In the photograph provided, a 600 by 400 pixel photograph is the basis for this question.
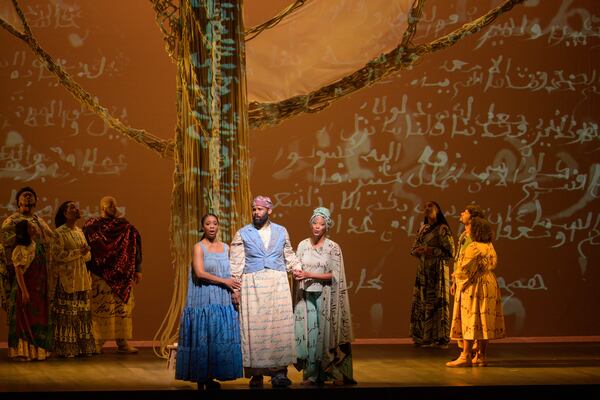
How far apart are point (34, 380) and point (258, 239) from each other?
1.64 meters

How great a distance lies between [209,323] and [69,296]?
208 centimetres

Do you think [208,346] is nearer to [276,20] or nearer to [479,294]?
[479,294]

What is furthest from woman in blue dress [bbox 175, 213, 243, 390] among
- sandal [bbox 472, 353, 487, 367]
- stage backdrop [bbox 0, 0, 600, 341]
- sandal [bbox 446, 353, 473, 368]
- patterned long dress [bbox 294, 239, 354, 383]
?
stage backdrop [bbox 0, 0, 600, 341]

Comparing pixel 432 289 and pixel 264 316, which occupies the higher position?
pixel 432 289

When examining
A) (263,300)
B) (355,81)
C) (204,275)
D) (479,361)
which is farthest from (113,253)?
(479,361)

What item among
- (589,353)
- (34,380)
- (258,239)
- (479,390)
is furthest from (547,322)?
(34,380)

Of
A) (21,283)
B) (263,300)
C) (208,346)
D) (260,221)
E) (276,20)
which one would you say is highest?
(276,20)

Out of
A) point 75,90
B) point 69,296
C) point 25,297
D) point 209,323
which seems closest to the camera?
point 209,323

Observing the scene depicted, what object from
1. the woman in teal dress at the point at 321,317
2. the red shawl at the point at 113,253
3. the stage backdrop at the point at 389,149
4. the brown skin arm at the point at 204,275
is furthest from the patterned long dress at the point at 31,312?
the woman in teal dress at the point at 321,317

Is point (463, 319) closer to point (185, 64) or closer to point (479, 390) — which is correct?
point (479, 390)

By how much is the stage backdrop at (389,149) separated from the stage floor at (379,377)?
1047 millimetres

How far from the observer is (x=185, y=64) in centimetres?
735

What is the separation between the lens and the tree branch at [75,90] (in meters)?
9.32

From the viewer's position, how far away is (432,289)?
9.16 m
